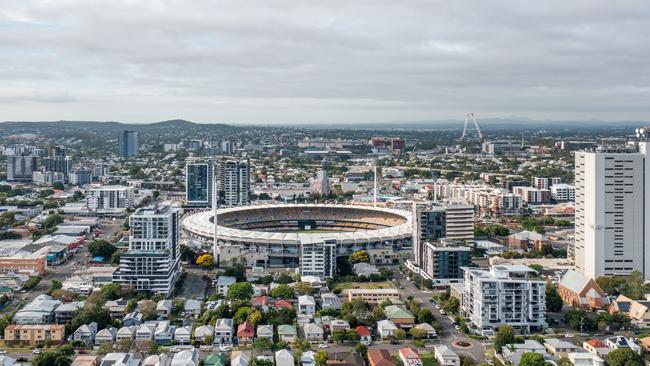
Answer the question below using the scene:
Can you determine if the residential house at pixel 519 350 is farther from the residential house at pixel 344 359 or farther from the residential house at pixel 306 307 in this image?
the residential house at pixel 306 307

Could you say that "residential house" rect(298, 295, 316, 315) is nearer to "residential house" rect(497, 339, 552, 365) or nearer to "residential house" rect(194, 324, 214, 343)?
"residential house" rect(194, 324, 214, 343)

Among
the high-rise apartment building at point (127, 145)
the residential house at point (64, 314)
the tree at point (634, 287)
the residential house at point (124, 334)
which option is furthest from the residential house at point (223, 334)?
the high-rise apartment building at point (127, 145)

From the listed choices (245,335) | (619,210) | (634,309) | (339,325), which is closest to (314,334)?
(339,325)

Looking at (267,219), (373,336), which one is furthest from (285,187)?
(373,336)

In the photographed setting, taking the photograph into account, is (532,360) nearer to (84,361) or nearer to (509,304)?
(509,304)

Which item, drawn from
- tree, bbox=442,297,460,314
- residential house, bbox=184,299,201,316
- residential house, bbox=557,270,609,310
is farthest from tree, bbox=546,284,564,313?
residential house, bbox=184,299,201,316

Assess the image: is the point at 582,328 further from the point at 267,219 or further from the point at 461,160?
the point at 461,160

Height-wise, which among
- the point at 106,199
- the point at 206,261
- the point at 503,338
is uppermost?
the point at 106,199
